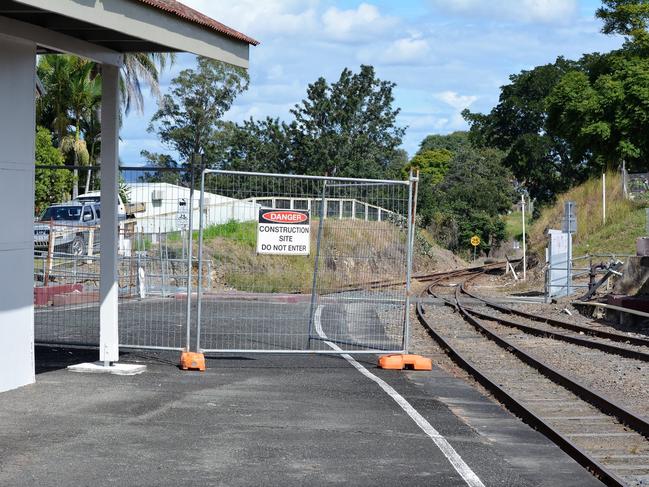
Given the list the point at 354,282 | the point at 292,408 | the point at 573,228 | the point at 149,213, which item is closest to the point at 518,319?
the point at 573,228

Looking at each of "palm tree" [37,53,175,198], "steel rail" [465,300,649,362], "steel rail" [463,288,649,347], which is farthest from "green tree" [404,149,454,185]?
"steel rail" [465,300,649,362]

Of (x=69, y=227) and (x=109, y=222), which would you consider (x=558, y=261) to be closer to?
(x=69, y=227)

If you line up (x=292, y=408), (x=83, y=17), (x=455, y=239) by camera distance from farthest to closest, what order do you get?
(x=455, y=239) → (x=292, y=408) → (x=83, y=17)

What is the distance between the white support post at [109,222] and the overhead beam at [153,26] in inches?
43.4

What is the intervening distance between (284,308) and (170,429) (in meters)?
6.99

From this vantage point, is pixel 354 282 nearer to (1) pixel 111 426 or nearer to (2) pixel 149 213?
(2) pixel 149 213

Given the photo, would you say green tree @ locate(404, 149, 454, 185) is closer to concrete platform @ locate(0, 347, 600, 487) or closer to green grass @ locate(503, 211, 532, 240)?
green grass @ locate(503, 211, 532, 240)

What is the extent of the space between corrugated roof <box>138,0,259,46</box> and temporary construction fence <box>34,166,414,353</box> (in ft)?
5.53

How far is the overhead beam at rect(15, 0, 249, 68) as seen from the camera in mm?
9164

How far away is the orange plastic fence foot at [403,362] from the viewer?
1348cm

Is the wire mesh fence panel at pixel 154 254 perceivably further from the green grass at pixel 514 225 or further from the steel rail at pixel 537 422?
the green grass at pixel 514 225

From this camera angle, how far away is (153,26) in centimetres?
1061

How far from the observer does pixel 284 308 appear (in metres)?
15.9

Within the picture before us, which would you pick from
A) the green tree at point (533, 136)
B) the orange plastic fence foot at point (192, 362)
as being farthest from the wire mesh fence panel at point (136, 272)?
the green tree at point (533, 136)
